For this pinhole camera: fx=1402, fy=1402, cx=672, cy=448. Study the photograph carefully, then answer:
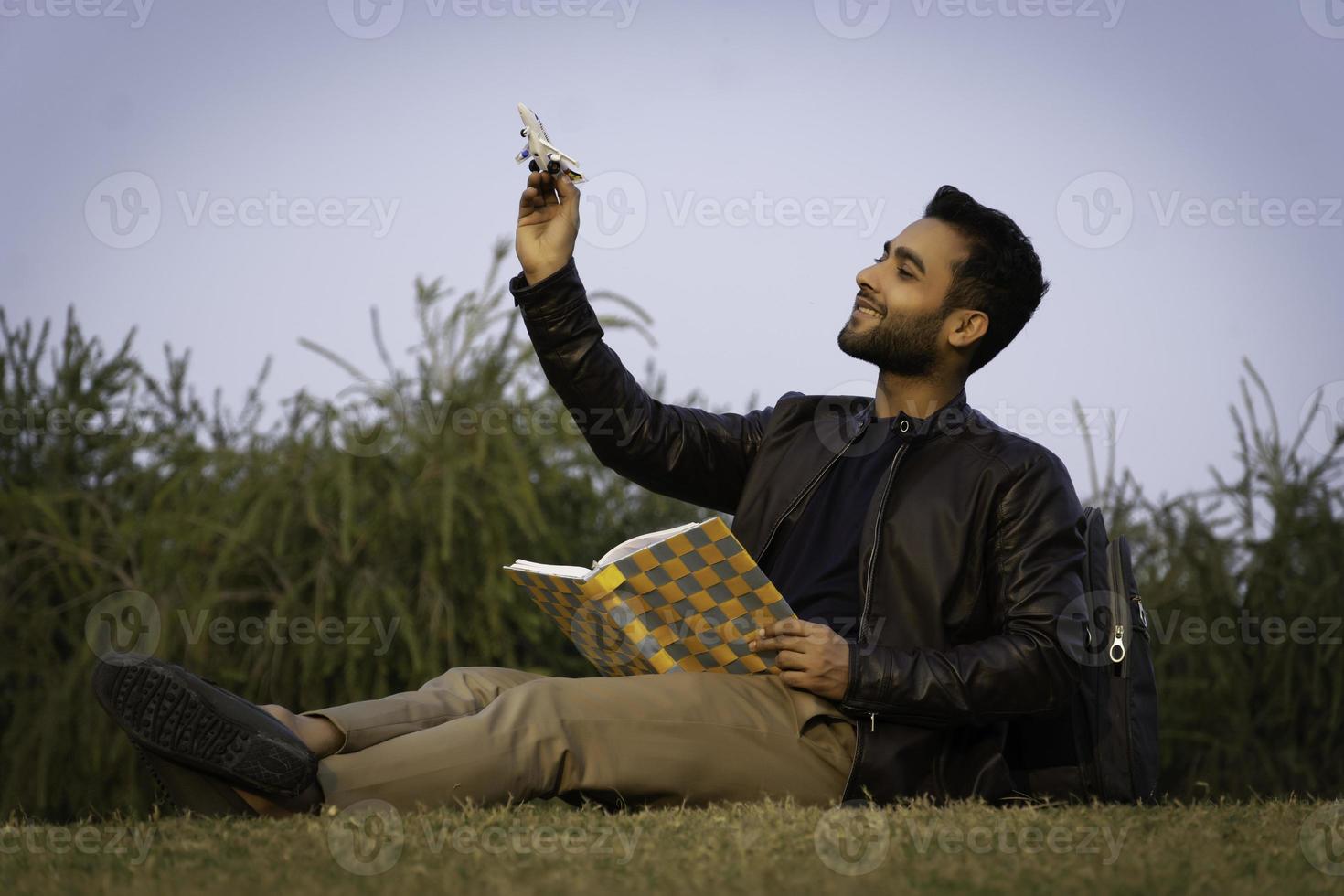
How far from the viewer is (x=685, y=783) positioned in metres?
2.97

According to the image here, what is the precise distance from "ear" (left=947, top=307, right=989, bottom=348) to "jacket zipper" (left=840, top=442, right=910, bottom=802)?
380 millimetres

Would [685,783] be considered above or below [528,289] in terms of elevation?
below

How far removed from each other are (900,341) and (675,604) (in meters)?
1.03

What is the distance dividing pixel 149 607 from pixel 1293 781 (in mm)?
5400

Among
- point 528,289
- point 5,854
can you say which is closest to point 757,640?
point 528,289

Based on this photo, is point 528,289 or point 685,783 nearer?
point 685,783

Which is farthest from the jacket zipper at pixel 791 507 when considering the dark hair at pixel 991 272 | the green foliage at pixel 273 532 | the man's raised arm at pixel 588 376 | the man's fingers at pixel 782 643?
the green foliage at pixel 273 532

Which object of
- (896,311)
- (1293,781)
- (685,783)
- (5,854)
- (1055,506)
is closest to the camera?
(5,854)

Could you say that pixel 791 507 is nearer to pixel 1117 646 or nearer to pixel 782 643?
pixel 782 643

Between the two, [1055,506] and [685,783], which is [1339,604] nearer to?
[1055,506]

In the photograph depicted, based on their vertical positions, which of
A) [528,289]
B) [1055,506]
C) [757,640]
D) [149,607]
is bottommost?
[149,607]

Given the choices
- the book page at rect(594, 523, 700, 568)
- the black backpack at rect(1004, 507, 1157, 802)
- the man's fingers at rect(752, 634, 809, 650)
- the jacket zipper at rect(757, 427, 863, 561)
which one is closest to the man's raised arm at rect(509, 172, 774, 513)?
the jacket zipper at rect(757, 427, 863, 561)

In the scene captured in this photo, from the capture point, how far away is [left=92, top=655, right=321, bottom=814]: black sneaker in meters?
2.49

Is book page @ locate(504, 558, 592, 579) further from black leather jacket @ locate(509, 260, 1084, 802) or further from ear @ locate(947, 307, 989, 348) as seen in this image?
ear @ locate(947, 307, 989, 348)
